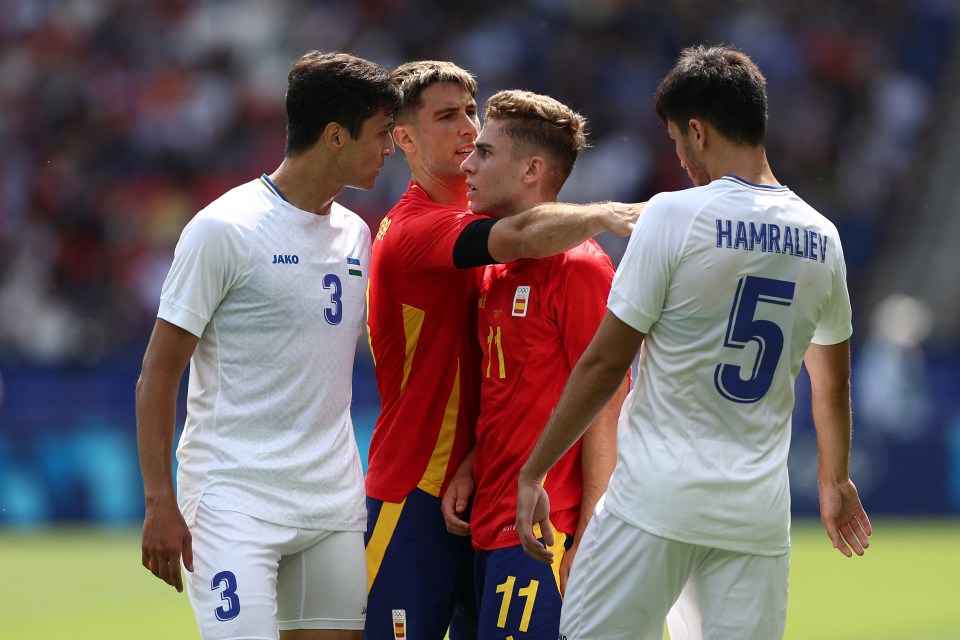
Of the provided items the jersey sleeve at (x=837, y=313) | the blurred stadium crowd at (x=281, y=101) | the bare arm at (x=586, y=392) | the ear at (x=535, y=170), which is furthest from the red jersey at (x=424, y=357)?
the blurred stadium crowd at (x=281, y=101)

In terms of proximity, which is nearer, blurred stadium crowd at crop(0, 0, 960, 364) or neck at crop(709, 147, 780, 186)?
neck at crop(709, 147, 780, 186)

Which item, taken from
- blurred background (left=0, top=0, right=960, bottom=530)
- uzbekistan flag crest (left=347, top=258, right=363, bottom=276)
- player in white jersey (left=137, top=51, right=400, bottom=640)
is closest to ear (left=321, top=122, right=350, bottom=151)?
player in white jersey (left=137, top=51, right=400, bottom=640)

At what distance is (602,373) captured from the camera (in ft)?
12.3

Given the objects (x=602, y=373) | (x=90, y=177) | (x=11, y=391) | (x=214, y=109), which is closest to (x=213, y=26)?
(x=214, y=109)

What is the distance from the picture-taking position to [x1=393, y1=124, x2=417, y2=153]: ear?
5.10 m

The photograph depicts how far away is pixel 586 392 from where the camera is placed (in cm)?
377

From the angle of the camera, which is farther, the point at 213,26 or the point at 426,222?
the point at 213,26

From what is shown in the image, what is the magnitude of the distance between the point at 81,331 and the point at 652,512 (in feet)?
38.9

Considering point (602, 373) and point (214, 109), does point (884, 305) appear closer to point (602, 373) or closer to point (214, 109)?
point (214, 109)

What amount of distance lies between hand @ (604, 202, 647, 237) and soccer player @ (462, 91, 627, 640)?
278mm

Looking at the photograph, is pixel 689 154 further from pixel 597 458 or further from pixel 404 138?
pixel 404 138

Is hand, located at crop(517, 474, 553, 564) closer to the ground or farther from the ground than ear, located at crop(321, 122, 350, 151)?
closer to the ground

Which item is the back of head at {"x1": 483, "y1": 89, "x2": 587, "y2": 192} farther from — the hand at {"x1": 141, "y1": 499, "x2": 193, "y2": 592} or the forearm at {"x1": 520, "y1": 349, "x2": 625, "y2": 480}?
the hand at {"x1": 141, "y1": 499, "x2": 193, "y2": 592}

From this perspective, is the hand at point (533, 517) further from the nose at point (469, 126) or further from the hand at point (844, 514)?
the nose at point (469, 126)
